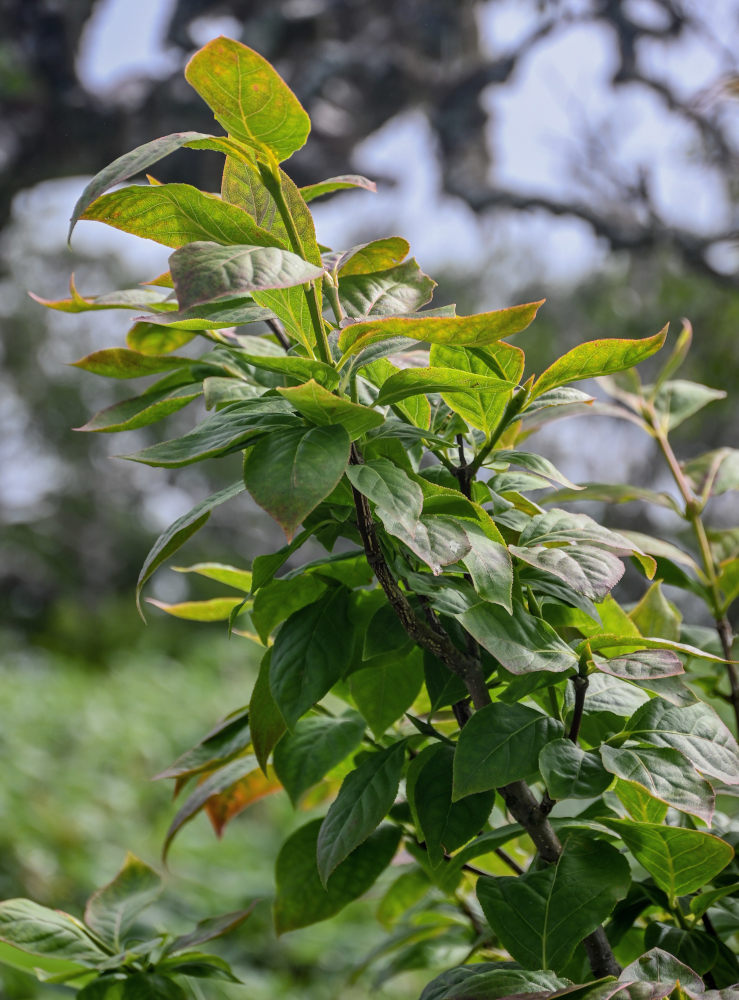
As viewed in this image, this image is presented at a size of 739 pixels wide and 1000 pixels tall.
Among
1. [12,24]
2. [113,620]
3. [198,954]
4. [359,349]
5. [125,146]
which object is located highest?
[12,24]

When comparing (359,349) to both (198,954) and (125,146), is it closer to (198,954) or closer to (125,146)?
(198,954)

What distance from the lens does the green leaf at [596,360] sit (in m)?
0.28

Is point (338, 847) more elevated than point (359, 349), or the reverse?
point (359, 349)

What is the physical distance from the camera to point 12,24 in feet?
15.8

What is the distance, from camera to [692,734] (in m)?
0.28

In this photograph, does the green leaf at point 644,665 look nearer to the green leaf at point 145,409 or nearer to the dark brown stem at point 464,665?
the dark brown stem at point 464,665

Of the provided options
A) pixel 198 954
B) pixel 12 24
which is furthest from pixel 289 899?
pixel 12 24

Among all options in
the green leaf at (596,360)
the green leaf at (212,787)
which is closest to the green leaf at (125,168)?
the green leaf at (596,360)

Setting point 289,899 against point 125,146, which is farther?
point 125,146

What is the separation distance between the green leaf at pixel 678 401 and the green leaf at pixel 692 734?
22 cm

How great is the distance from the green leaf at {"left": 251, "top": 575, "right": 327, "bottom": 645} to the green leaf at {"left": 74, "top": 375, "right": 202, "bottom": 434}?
0.08m

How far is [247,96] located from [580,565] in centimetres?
17

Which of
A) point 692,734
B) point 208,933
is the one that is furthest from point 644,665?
point 208,933

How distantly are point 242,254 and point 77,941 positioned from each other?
12.3 inches
